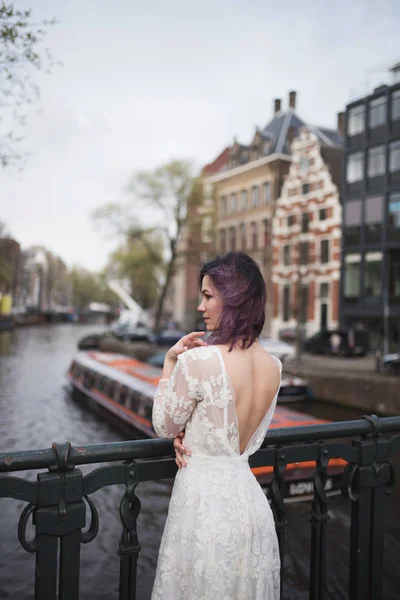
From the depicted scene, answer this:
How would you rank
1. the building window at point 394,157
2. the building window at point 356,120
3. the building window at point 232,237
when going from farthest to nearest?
1. the building window at point 232,237
2. the building window at point 356,120
3. the building window at point 394,157

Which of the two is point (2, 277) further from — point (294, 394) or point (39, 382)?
point (294, 394)

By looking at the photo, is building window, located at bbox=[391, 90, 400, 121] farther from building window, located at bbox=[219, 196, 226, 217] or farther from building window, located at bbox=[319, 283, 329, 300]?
building window, located at bbox=[219, 196, 226, 217]

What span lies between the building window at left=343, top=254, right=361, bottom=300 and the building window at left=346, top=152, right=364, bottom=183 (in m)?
4.62

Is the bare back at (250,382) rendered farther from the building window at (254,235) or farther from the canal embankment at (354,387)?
the building window at (254,235)

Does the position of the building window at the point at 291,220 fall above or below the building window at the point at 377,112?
below

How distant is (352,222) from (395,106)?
6867mm

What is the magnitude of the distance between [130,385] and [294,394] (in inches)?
226

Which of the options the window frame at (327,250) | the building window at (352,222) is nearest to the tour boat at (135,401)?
the building window at (352,222)

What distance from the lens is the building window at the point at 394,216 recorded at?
104ft

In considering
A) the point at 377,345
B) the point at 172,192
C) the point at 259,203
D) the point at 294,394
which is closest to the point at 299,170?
the point at 259,203

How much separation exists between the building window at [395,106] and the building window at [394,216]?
411 centimetres

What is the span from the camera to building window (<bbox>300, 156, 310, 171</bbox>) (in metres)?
39.1

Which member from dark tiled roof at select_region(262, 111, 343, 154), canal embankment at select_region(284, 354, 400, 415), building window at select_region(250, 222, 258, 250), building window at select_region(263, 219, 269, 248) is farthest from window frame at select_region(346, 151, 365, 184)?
canal embankment at select_region(284, 354, 400, 415)

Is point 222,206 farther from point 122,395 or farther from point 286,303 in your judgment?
point 122,395
